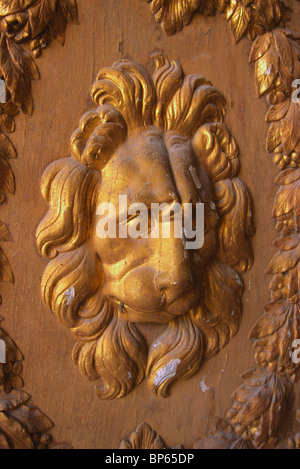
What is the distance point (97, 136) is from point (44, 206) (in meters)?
0.15

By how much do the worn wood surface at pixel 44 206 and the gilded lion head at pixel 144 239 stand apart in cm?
2

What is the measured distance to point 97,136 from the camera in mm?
721

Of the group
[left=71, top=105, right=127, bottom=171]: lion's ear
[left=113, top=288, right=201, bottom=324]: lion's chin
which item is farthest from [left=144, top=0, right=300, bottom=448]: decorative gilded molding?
[left=71, top=105, right=127, bottom=171]: lion's ear

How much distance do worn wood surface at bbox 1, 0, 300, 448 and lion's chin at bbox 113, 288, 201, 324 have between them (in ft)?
0.41

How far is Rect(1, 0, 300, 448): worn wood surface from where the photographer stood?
0.73 metres

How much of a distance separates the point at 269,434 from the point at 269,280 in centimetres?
32

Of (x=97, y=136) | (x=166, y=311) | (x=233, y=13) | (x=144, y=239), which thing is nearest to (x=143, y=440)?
(x=166, y=311)

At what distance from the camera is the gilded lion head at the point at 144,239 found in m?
0.73

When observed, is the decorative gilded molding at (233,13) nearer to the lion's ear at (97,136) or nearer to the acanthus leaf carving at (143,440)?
the lion's ear at (97,136)

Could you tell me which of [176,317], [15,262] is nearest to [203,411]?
[176,317]

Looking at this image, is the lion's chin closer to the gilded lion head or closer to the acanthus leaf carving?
the gilded lion head

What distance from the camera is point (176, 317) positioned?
2.64ft

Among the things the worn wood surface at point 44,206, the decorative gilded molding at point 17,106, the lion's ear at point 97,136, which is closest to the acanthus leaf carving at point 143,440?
the worn wood surface at point 44,206

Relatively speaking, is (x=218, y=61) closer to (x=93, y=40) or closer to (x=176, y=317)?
(x=93, y=40)
